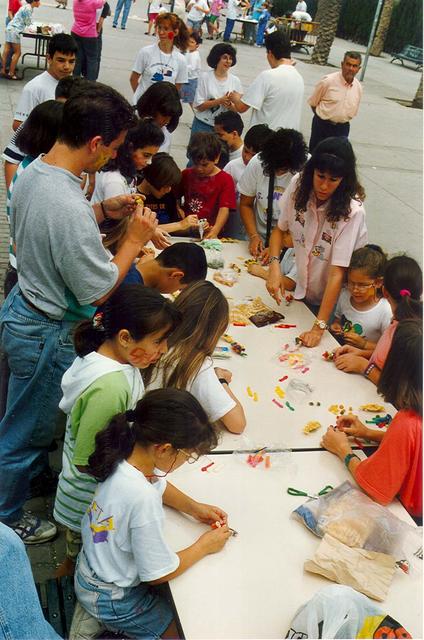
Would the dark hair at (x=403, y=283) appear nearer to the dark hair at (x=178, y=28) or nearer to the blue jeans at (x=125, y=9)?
the dark hair at (x=178, y=28)

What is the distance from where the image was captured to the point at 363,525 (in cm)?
235

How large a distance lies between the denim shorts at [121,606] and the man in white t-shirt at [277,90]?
181 inches

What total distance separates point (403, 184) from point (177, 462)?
336 inches

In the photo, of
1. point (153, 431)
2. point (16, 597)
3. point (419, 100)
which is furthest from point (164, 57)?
point (419, 100)

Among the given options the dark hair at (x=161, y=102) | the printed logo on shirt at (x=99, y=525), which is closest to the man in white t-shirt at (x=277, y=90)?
the dark hair at (x=161, y=102)

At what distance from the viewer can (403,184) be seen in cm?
980

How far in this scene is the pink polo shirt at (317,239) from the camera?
12.1ft

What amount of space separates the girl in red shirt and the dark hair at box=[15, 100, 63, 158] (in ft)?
5.71

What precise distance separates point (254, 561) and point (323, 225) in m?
2.09

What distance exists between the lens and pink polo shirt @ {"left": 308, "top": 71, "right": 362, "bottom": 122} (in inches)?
295

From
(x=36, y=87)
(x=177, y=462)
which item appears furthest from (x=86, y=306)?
(x=36, y=87)

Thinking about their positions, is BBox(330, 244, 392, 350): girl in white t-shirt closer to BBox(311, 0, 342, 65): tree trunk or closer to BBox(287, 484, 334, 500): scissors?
BBox(287, 484, 334, 500): scissors

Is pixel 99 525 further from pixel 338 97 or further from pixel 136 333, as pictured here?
pixel 338 97

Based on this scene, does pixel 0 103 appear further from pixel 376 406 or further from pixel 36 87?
pixel 376 406
